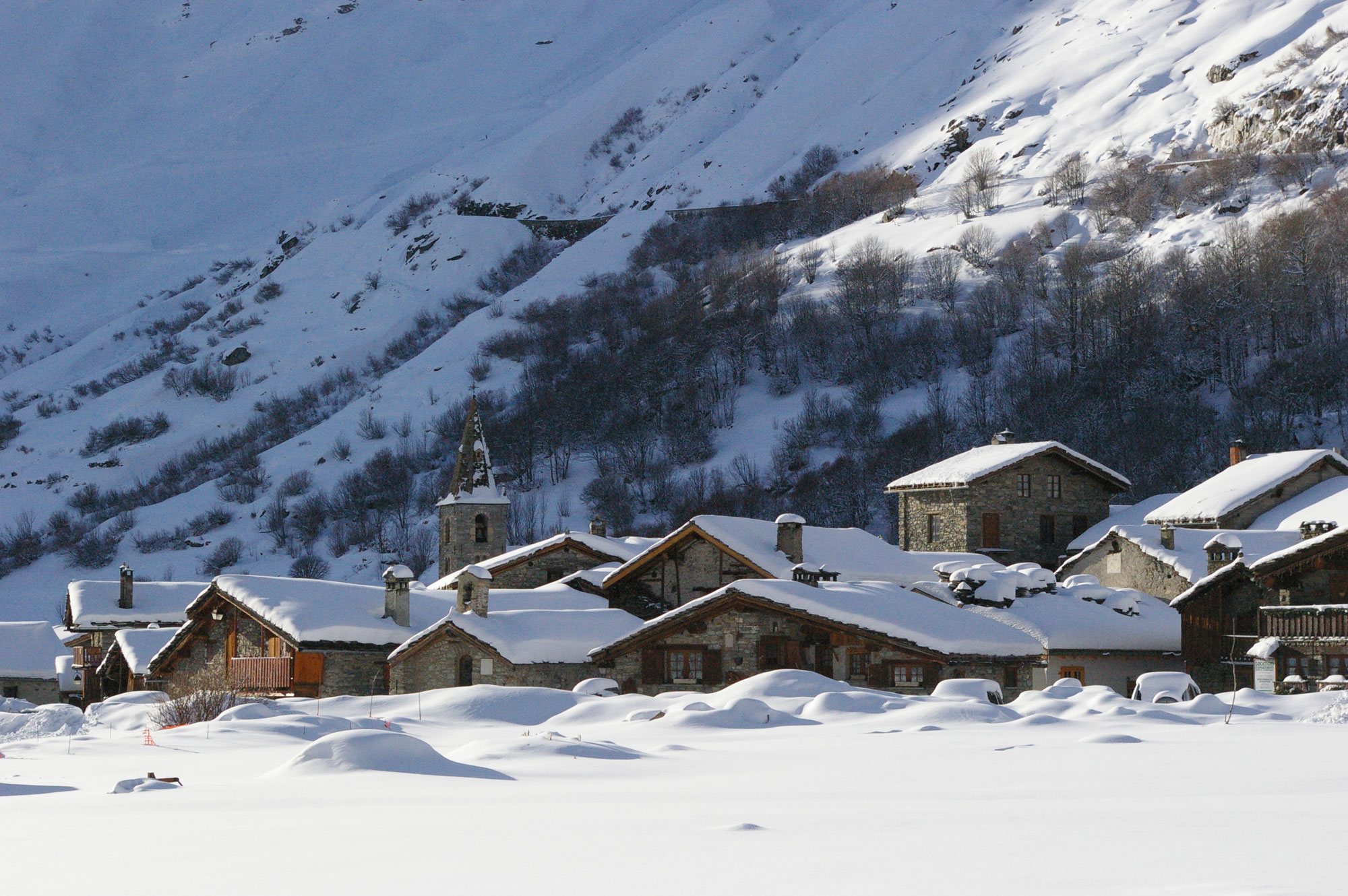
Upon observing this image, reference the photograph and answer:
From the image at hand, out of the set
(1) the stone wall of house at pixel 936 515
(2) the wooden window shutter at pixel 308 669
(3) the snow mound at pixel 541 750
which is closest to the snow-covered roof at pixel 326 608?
(2) the wooden window shutter at pixel 308 669

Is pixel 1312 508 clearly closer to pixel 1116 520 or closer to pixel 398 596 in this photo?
pixel 1116 520

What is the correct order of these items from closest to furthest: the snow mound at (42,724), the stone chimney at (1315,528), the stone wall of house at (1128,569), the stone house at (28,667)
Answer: the snow mound at (42,724) → the stone chimney at (1315,528) → the stone wall of house at (1128,569) → the stone house at (28,667)

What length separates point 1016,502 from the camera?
2415 inches

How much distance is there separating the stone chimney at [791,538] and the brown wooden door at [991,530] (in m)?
14.7

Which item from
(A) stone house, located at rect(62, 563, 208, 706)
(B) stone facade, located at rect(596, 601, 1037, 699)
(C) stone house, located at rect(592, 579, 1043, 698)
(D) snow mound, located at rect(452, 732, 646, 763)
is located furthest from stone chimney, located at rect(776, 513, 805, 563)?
(D) snow mound, located at rect(452, 732, 646, 763)

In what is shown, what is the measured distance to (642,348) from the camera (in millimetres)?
113312

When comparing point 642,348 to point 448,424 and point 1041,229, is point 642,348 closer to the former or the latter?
point 448,424

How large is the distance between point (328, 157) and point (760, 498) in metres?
125

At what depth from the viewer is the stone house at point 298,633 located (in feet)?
142

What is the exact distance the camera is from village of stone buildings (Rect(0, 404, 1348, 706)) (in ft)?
132

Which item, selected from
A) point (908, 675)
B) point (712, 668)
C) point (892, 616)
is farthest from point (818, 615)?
point (712, 668)

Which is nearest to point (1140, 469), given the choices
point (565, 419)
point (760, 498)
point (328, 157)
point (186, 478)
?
point (760, 498)

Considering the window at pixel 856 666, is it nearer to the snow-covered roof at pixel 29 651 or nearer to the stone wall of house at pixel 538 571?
the stone wall of house at pixel 538 571

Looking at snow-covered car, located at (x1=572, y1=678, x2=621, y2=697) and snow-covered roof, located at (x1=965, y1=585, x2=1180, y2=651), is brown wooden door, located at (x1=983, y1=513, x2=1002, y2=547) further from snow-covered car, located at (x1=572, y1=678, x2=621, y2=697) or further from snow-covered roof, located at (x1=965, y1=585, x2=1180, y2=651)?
snow-covered car, located at (x1=572, y1=678, x2=621, y2=697)
